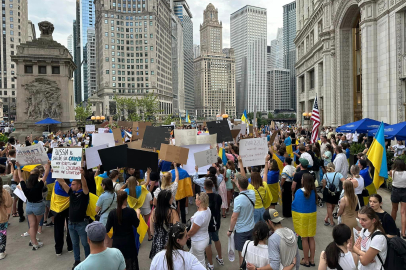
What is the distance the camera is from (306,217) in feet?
20.1

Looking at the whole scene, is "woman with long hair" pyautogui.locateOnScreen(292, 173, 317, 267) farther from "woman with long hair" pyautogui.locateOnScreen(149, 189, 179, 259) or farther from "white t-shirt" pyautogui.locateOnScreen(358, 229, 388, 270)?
"woman with long hair" pyautogui.locateOnScreen(149, 189, 179, 259)

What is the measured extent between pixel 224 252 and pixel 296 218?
195 centimetres

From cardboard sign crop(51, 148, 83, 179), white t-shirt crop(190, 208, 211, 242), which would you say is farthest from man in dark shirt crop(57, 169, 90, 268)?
white t-shirt crop(190, 208, 211, 242)

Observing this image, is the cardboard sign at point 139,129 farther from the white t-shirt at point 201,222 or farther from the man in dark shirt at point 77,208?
the white t-shirt at point 201,222

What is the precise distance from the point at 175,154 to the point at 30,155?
12.8 ft

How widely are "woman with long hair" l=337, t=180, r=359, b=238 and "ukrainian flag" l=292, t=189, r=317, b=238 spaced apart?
57 cm

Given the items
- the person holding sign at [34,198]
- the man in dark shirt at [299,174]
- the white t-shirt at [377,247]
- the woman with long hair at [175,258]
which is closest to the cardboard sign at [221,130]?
the man in dark shirt at [299,174]

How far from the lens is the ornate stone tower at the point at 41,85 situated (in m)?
32.7

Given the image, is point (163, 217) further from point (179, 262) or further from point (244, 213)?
point (244, 213)

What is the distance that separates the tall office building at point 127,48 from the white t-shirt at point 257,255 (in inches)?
4079

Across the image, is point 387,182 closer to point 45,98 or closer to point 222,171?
point 222,171

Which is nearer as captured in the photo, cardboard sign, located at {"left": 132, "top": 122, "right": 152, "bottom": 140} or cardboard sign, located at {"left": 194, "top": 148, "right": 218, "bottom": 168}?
cardboard sign, located at {"left": 194, "top": 148, "right": 218, "bottom": 168}

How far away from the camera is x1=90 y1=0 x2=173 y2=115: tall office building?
345ft

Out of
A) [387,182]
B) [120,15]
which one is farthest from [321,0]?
[120,15]
